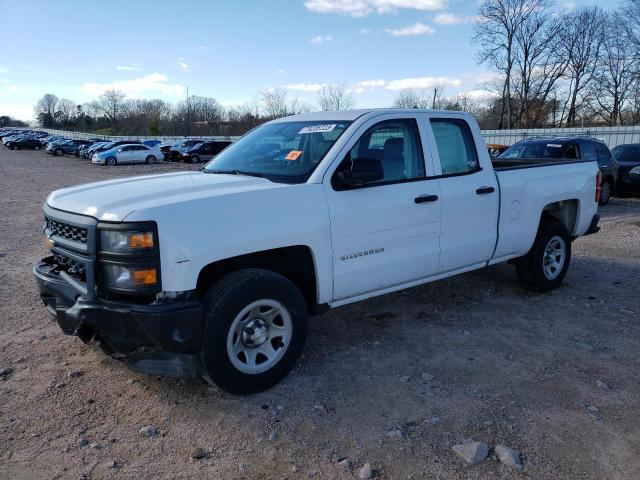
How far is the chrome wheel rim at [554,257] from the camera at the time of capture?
6.18 meters

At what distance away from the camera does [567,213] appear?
6566 mm

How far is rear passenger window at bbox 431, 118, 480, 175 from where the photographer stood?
193 inches

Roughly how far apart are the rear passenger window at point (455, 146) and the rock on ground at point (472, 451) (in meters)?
2.46

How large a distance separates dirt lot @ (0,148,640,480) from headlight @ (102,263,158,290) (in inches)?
35.1

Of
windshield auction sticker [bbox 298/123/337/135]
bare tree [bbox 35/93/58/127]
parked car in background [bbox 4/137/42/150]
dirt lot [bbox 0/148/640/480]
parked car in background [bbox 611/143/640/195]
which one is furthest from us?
bare tree [bbox 35/93/58/127]

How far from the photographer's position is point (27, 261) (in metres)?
7.54

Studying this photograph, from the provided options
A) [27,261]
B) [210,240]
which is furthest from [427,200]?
[27,261]

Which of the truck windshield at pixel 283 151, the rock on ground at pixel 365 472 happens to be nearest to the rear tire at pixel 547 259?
the truck windshield at pixel 283 151

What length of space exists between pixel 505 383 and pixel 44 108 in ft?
487

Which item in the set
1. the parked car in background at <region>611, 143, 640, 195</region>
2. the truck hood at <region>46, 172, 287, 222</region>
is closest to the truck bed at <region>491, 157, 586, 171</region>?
the truck hood at <region>46, 172, 287, 222</region>

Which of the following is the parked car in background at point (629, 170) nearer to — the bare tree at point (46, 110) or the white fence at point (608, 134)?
the white fence at point (608, 134)

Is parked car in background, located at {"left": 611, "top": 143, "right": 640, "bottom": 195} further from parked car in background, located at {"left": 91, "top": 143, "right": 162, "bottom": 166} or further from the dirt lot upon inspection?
parked car in background, located at {"left": 91, "top": 143, "right": 162, "bottom": 166}

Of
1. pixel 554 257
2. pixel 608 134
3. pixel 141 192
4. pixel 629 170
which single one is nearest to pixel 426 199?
pixel 141 192

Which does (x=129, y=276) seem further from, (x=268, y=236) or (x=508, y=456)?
(x=508, y=456)
